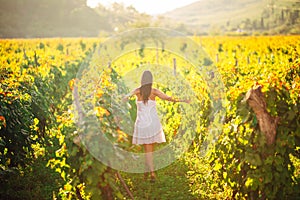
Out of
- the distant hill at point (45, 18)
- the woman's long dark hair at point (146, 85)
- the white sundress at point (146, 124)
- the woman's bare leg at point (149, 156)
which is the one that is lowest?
the woman's bare leg at point (149, 156)

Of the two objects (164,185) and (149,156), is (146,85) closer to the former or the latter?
(149,156)

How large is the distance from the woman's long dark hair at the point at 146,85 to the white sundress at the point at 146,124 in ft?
0.31

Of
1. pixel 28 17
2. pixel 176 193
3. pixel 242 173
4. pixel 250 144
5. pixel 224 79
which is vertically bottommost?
pixel 176 193

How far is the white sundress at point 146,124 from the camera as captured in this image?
17.2 ft

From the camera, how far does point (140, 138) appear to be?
17.3ft

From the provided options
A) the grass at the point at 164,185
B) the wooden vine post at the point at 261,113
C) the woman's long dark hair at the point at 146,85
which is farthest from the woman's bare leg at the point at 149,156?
the wooden vine post at the point at 261,113

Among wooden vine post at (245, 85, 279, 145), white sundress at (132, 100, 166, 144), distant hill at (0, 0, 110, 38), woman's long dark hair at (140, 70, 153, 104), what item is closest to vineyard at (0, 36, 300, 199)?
wooden vine post at (245, 85, 279, 145)

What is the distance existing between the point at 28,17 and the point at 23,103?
68397 mm

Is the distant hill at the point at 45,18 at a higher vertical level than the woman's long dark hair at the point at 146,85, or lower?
higher

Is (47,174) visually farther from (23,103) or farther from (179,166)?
(179,166)

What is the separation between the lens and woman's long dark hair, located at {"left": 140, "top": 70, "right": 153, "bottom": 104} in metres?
5.00

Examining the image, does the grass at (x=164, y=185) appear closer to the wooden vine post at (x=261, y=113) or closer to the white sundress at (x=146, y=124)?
the white sundress at (x=146, y=124)

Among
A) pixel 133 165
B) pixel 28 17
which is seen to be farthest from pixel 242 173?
pixel 28 17

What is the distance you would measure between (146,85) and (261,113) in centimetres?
174
